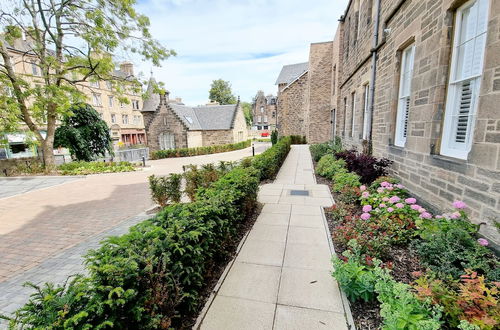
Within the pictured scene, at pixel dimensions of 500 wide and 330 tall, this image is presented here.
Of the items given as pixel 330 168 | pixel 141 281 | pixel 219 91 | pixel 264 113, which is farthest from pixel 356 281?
pixel 264 113

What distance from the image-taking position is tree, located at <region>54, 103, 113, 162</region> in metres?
17.0

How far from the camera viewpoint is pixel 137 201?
26.0 feet

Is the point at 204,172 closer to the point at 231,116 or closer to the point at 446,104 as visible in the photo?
the point at 446,104

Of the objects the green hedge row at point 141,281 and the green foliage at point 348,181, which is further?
the green foliage at point 348,181

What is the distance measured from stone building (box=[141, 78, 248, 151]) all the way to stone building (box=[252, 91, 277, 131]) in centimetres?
3594

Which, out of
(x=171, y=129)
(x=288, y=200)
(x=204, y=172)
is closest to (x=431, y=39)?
(x=288, y=200)

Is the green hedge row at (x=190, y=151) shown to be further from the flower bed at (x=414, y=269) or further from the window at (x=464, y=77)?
the window at (x=464, y=77)

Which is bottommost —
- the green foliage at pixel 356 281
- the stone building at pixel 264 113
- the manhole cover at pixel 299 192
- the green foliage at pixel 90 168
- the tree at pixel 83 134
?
the green foliage at pixel 90 168

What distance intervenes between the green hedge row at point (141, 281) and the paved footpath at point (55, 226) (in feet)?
7.19

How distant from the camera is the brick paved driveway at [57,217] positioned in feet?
14.8

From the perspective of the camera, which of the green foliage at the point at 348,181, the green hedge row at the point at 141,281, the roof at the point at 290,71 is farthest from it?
the roof at the point at 290,71

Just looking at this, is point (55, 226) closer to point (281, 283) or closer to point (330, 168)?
point (281, 283)

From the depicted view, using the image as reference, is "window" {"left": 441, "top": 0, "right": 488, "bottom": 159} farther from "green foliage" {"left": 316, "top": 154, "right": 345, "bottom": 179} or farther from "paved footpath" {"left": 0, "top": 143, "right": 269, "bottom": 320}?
"paved footpath" {"left": 0, "top": 143, "right": 269, "bottom": 320}

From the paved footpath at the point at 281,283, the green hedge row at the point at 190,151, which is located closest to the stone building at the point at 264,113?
the green hedge row at the point at 190,151
